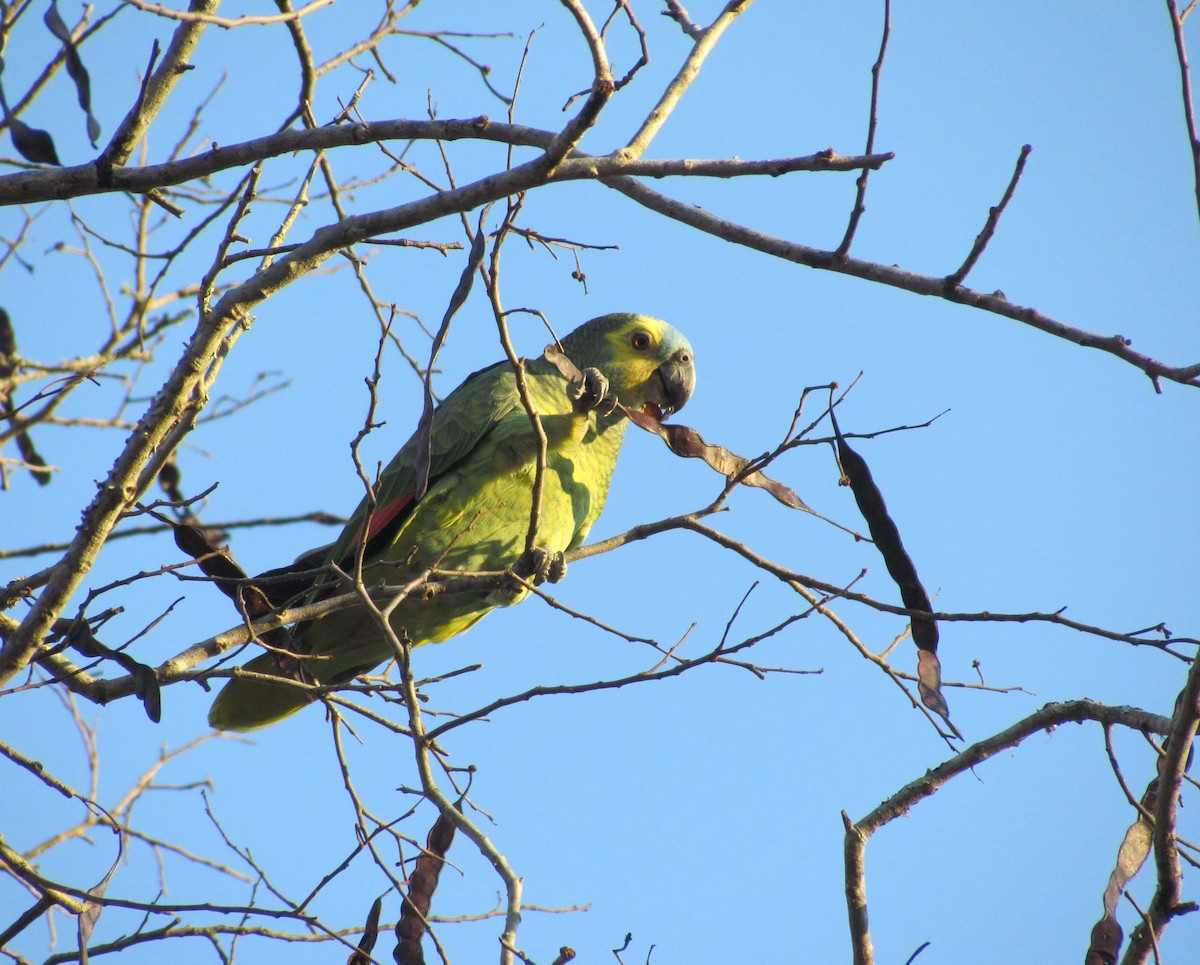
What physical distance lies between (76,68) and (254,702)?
2.63 meters

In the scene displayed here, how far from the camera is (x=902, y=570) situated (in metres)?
3.00

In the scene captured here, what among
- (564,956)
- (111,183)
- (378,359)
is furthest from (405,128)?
(564,956)

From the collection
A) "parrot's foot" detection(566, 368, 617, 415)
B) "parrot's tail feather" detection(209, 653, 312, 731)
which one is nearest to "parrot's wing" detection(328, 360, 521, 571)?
"parrot's foot" detection(566, 368, 617, 415)

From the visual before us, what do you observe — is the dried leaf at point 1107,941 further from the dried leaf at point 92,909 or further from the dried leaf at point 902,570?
the dried leaf at point 92,909

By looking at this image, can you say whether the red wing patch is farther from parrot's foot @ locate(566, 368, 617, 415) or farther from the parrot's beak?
the parrot's beak

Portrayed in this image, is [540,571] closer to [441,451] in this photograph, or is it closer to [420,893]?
[441,451]

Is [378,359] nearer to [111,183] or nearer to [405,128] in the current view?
[405,128]

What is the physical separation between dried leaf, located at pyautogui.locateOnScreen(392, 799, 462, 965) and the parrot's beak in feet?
8.29

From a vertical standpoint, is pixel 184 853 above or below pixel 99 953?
above

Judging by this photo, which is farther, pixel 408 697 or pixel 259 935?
pixel 259 935

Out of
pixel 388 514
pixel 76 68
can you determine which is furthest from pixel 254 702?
pixel 76 68

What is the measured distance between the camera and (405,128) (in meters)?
2.39

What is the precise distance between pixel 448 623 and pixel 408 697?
1.84 m

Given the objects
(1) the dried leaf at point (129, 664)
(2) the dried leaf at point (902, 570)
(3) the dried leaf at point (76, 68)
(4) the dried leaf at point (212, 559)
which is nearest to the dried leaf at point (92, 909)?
(1) the dried leaf at point (129, 664)
